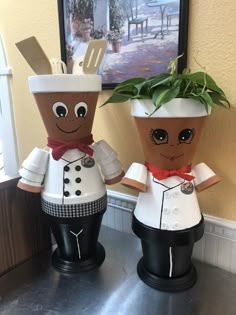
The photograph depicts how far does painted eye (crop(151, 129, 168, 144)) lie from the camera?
1.81ft

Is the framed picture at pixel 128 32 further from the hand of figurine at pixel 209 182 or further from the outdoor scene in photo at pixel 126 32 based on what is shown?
the hand of figurine at pixel 209 182

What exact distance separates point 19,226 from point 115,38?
0.54 m

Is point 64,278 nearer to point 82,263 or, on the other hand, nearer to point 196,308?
point 82,263

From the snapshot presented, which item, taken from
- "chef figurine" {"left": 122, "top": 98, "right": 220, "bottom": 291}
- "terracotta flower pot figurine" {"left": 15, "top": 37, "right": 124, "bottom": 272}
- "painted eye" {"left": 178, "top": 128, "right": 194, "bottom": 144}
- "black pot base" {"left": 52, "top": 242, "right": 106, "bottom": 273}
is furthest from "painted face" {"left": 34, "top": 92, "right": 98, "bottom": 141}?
"black pot base" {"left": 52, "top": 242, "right": 106, "bottom": 273}

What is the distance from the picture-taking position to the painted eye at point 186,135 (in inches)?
21.7

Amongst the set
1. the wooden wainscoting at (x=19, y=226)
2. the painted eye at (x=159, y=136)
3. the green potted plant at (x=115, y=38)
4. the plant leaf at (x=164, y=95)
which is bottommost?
the wooden wainscoting at (x=19, y=226)

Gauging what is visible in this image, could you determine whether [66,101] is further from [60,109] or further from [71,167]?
[71,167]

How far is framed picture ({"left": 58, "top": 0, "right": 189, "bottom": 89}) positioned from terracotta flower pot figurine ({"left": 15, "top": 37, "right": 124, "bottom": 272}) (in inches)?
6.0

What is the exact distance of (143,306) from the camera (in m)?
0.59

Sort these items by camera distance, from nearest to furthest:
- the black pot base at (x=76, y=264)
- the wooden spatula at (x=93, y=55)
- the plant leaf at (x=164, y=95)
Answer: the plant leaf at (x=164, y=95) < the wooden spatula at (x=93, y=55) < the black pot base at (x=76, y=264)

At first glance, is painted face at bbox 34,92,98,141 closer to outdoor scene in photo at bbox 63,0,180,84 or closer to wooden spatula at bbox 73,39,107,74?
wooden spatula at bbox 73,39,107,74

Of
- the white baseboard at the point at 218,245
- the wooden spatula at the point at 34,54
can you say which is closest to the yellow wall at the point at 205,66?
the white baseboard at the point at 218,245

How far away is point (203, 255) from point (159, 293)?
17cm

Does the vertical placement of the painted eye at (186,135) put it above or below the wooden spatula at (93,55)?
below
